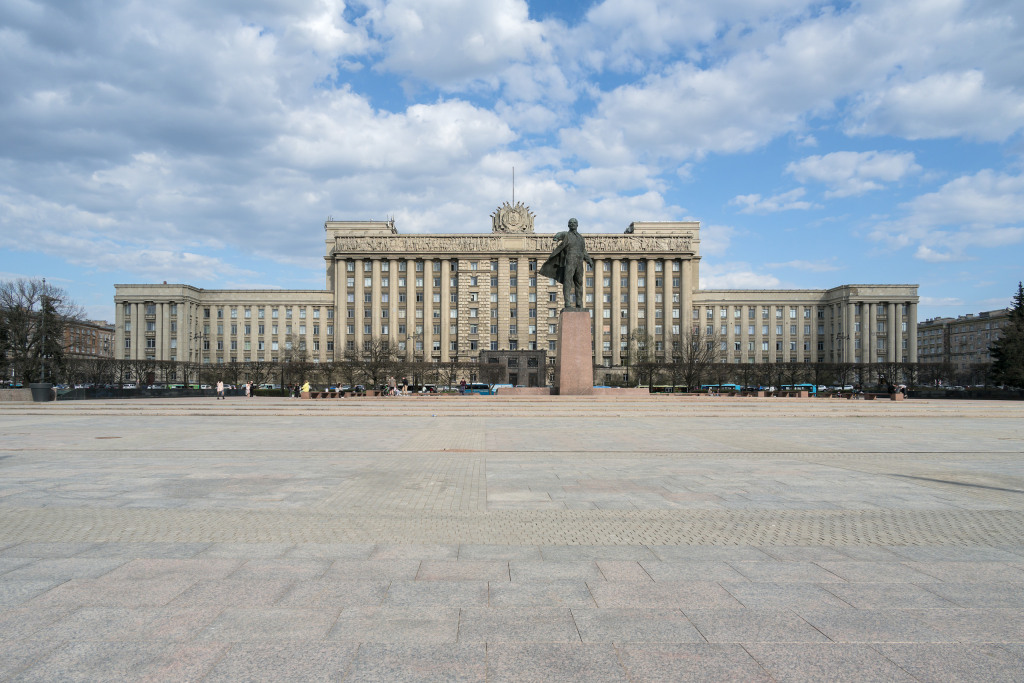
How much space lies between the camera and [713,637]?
4102mm

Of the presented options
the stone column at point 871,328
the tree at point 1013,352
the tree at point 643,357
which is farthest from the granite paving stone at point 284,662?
the stone column at point 871,328

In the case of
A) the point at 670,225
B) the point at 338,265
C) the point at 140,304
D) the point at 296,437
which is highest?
the point at 670,225

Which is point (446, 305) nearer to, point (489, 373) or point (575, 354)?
point (489, 373)

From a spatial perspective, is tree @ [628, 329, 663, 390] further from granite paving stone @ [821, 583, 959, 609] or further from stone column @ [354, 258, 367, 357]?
granite paving stone @ [821, 583, 959, 609]

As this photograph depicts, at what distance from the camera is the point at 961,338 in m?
148

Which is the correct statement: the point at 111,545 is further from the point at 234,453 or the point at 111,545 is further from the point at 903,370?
the point at 903,370

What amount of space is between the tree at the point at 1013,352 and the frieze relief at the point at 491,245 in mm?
51828

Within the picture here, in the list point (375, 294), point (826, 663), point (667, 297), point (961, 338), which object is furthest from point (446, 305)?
point (961, 338)

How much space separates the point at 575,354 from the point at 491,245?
80.5 m

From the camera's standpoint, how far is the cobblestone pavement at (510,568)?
379cm

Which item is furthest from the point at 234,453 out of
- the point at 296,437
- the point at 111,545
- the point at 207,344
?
the point at 207,344

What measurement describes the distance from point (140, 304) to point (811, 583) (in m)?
126

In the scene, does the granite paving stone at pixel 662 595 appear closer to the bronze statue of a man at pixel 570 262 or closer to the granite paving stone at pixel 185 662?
the granite paving stone at pixel 185 662

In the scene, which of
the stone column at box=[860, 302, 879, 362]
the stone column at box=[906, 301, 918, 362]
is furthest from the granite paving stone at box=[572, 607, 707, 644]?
the stone column at box=[906, 301, 918, 362]
